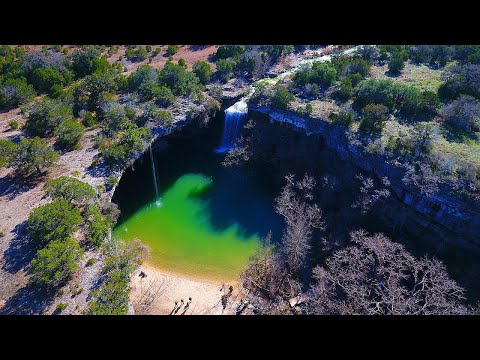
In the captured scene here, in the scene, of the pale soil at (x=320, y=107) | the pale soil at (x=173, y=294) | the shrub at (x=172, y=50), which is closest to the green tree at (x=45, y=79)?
the shrub at (x=172, y=50)

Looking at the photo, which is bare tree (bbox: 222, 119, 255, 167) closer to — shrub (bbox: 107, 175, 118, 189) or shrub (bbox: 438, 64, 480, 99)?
shrub (bbox: 107, 175, 118, 189)

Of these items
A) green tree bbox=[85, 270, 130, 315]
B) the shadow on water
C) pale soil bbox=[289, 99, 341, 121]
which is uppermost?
pale soil bbox=[289, 99, 341, 121]

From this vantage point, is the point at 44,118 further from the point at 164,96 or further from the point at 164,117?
the point at 164,96

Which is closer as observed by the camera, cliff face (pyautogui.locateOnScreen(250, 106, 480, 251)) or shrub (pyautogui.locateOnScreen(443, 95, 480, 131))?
cliff face (pyautogui.locateOnScreen(250, 106, 480, 251))

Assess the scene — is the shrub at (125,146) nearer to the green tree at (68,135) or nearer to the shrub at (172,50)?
the green tree at (68,135)

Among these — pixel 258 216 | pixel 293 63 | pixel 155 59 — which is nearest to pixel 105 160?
pixel 258 216

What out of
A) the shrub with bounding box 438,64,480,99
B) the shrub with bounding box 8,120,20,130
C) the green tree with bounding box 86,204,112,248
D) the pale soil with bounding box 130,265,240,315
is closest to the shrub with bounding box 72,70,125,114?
the shrub with bounding box 8,120,20,130

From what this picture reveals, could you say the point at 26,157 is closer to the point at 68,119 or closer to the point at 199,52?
the point at 68,119
